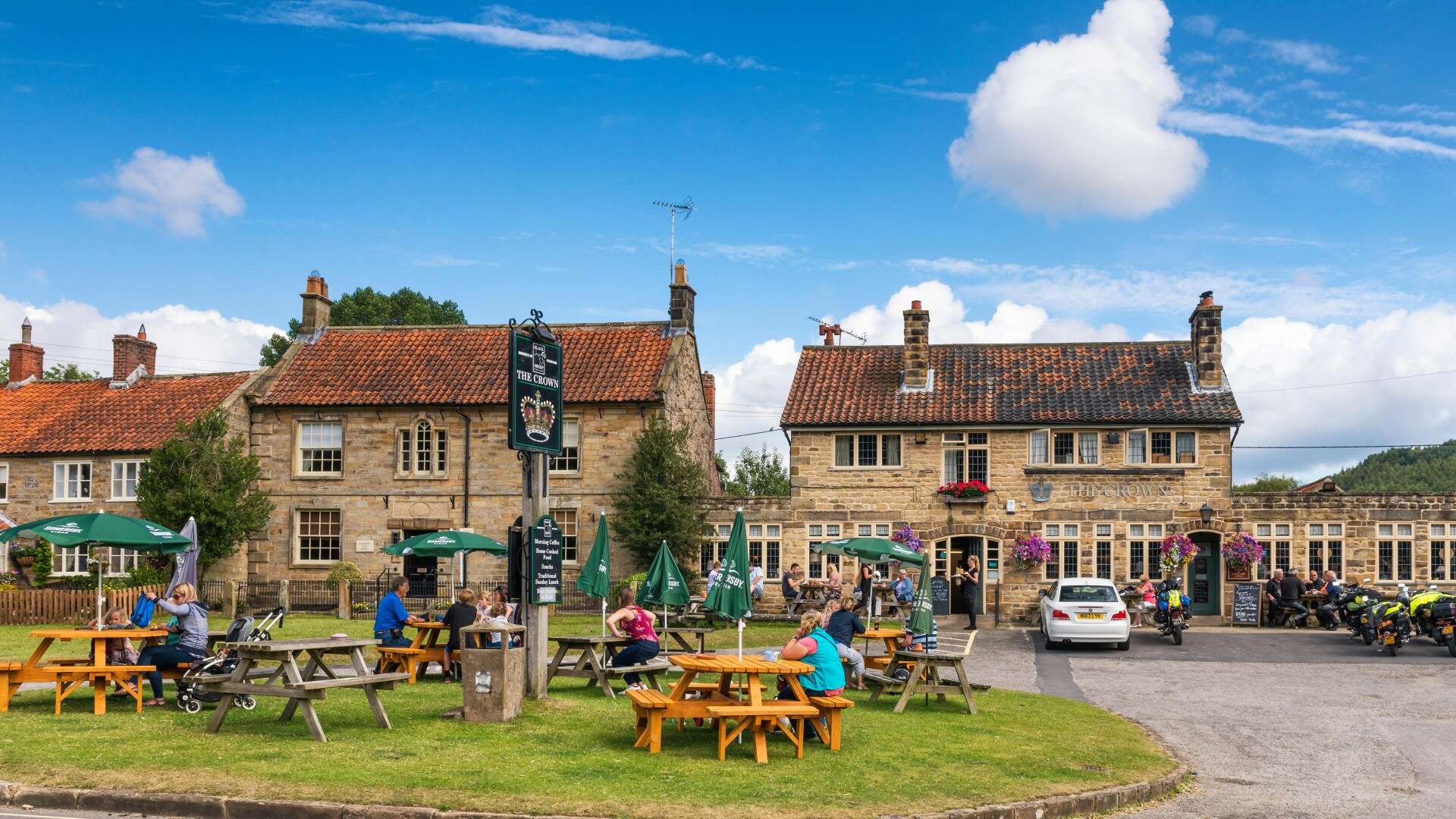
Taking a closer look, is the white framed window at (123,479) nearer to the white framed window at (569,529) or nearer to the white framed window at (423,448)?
the white framed window at (423,448)

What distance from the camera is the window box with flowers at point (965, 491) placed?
34500 millimetres

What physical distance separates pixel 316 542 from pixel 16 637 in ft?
38.9

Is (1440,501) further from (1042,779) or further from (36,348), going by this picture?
(36,348)

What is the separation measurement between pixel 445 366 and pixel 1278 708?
90.5 feet

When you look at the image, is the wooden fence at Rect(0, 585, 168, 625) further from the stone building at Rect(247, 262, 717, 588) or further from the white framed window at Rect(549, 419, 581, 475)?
the white framed window at Rect(549, 419, 581, 475)

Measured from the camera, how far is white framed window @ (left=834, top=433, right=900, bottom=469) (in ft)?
116

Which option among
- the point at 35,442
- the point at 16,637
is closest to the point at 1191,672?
the point at 16,637

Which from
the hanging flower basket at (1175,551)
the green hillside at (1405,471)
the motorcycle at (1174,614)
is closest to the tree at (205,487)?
the motorcycle at (1174,614)

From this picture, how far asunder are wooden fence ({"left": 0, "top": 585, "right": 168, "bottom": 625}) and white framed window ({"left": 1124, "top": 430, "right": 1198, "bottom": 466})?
25.9 m

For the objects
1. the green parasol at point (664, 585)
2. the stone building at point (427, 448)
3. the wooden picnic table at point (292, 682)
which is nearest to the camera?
the wooden picnic table at point (292, 682)

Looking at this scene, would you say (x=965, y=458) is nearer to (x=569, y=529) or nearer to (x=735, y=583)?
(x=569, y=529)

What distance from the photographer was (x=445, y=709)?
14.5 meters

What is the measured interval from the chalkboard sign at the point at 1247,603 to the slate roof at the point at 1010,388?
4569 mm

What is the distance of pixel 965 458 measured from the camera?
35.2 meters
